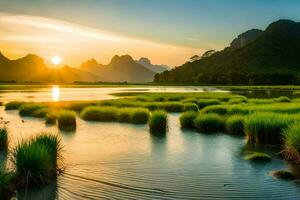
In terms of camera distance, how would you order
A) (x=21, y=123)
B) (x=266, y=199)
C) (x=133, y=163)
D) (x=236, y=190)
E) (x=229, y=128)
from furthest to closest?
1. (x=21, y=123)
2. (x=229, y=128)
3. (x=133, y=163)
4. (x=236, y=190)
5. (x=266, y=199)

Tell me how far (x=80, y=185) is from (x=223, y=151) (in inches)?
518

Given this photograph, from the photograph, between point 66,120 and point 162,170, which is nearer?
point 162,170

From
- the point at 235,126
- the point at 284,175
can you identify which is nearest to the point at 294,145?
the point at 284,175

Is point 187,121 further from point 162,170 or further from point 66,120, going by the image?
point 162,170

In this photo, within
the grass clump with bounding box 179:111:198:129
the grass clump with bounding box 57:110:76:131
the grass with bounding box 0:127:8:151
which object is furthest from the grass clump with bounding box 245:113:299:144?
the grass clump with bounding box 57:110:76:131

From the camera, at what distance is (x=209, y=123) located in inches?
1610

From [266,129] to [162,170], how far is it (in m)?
13.2

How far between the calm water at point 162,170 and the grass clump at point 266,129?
121 cm

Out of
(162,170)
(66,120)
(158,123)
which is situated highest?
(158,123)

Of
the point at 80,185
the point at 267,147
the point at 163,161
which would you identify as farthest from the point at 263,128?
the point at 80,185

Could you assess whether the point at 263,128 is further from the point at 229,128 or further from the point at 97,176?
the point at 97,176

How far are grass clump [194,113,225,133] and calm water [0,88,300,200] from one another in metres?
3.10

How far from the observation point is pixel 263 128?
33094 millimetres

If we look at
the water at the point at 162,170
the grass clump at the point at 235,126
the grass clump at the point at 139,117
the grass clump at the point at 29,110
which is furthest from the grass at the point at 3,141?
the grass clump at the point at 29,110
